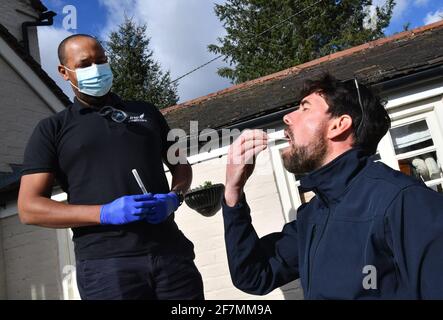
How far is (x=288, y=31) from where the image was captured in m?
19.7

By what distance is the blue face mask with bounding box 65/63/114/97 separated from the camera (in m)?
2.32

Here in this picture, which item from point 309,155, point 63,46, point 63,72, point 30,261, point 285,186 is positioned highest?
point 63,46

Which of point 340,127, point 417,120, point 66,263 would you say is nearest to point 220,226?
point 66,263

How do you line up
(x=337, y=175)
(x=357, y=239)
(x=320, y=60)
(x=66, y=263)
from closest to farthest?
1. (x=357, y=239)
2. (x=337, y=175)
3. (x=66, y=263)
4. (x=320, y=60)

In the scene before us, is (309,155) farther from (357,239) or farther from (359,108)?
(357,239)

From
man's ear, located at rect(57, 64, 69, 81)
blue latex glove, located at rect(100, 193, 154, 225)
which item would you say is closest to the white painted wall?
man's ear, located at rect(57, 64, 69, 81)

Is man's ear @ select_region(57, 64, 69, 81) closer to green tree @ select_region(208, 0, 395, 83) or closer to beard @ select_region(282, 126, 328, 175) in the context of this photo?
beard @ select_region(282, 126, 328, 175)

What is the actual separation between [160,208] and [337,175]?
84cm

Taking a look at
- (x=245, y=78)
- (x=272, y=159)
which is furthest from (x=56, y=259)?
(x=245, y=78)

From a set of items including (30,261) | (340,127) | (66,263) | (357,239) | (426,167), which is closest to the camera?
(357,239)

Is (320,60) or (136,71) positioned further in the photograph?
(136,71)

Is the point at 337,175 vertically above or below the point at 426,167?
below

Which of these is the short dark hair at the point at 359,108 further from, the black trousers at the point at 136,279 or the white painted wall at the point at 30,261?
the white painted wall at the point at 30,261
